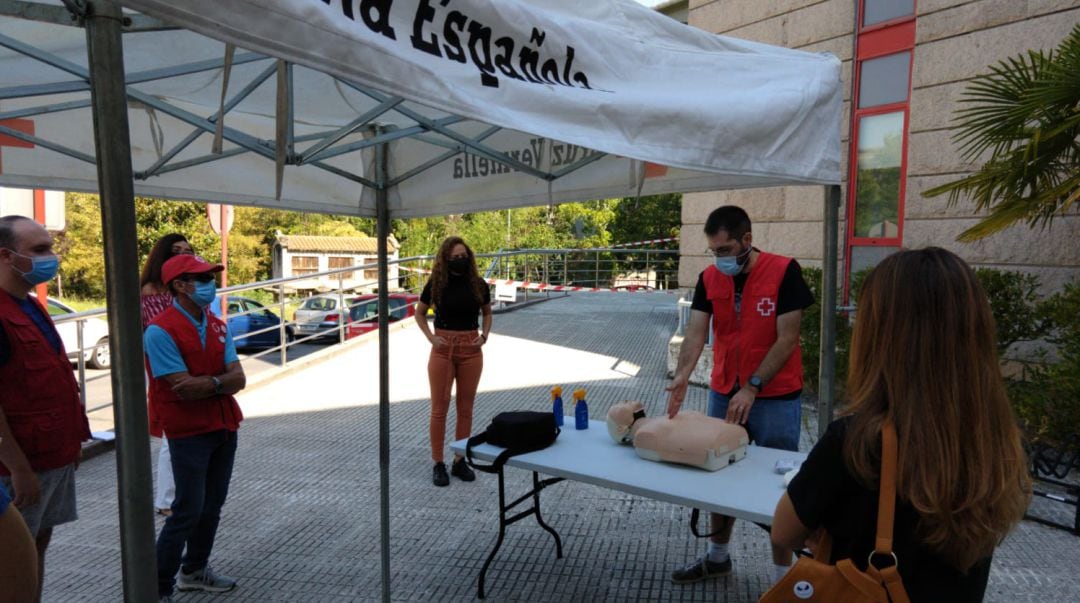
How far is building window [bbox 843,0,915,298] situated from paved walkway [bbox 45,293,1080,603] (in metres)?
3.24

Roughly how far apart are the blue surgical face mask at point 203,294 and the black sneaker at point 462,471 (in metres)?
2.52

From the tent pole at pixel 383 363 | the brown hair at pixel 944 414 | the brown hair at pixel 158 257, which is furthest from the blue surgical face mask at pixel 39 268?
the brown hair at pixel 944 414

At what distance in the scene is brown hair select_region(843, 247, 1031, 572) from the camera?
1570 millimetres

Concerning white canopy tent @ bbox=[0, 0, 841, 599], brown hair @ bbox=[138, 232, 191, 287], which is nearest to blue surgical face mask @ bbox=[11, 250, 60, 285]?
white canopy tent @ bbox=[0, 0, 841, 599]

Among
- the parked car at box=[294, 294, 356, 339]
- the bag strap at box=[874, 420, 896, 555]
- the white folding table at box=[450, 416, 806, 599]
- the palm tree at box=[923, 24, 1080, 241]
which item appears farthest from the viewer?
the parked car at box=[294, 294, 356, 339]

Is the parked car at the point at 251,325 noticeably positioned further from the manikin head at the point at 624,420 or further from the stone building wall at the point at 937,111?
the manikin head at the point at 624,420

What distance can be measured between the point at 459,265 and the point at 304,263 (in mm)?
29640

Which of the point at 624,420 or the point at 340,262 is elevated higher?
the point at 624,420

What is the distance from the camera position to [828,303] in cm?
402

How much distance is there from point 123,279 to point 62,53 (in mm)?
2276

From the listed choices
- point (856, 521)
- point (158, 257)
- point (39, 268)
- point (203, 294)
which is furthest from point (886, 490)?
point (158, 257)

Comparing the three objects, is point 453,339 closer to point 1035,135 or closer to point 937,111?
point 1035,135

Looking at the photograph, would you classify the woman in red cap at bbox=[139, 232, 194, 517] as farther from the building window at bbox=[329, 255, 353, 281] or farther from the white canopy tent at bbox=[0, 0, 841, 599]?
the building window at bbox=[329, 255, 353, 281]

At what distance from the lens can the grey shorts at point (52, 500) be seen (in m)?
2.96
